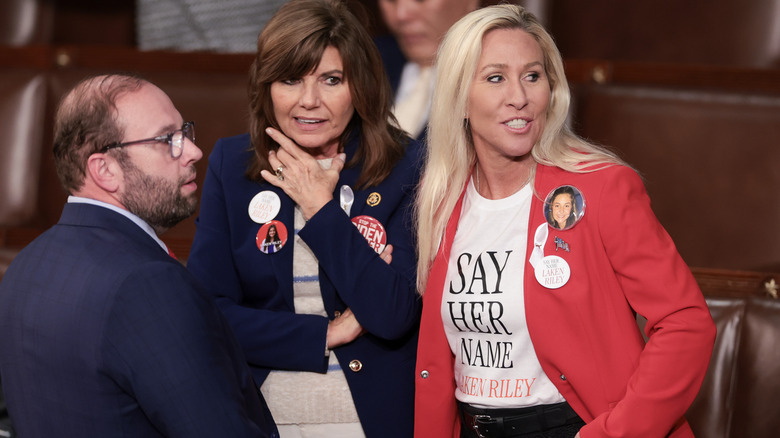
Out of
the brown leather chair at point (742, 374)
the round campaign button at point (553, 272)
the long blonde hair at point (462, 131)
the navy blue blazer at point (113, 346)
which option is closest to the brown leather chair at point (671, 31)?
the brown leather chair at point (742, 374)

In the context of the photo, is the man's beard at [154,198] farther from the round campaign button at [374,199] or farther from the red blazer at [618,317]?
the red blazer at [618,317]

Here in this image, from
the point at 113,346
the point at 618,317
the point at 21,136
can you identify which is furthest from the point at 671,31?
the point at 113,346

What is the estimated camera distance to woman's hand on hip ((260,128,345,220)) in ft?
5.59

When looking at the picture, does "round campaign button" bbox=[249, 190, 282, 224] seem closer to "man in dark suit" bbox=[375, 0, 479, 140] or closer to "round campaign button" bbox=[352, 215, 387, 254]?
"round campaign button" bbox=[352, 215, 387, 254]

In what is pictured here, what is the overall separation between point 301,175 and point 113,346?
69 cm

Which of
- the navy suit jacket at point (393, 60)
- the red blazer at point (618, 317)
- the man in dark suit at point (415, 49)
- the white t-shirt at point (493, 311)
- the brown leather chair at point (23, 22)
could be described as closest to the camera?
the red blazer at point (618, 317)

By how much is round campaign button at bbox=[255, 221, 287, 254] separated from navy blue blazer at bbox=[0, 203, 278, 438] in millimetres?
489

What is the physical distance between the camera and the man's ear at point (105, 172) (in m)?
1.29

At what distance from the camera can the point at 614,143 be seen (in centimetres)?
275

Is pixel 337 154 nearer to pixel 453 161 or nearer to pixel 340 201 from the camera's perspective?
pixel 340 201

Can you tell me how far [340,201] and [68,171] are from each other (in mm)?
618

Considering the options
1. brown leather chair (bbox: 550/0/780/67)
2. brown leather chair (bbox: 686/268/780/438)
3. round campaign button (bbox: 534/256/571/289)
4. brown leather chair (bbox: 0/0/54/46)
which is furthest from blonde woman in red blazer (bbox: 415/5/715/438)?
brown leather chair (bbox: 0/0/54/46)

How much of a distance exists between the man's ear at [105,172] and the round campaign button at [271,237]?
0.47m

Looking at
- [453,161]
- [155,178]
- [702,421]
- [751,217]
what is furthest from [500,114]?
[751,217]
